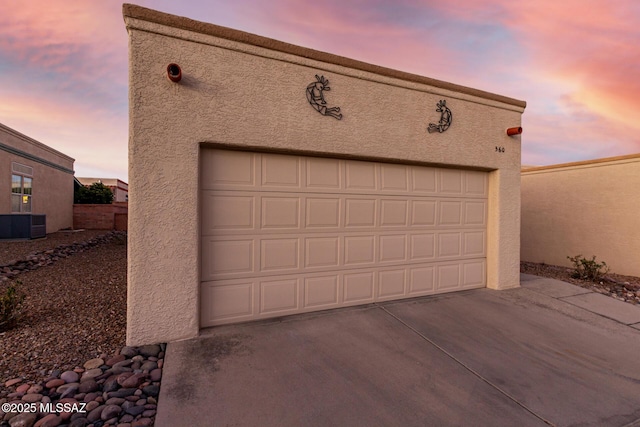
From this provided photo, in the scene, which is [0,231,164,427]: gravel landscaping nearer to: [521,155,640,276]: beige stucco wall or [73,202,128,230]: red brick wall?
[521,155,640,276]: beige stucco wall

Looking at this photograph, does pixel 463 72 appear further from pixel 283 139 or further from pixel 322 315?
pixel 322 315

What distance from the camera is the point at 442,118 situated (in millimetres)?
4746

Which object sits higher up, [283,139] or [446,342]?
[283,139]

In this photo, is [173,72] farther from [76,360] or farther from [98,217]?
[98,217]

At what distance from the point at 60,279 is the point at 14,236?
7.35m

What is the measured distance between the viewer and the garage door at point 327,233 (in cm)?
357

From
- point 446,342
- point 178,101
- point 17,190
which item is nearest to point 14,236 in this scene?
point 17,190

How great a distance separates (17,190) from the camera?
1105 centimetres

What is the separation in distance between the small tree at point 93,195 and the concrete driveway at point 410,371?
19366 millimetres

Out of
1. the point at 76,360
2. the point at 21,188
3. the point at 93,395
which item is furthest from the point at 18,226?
the point at 93,395

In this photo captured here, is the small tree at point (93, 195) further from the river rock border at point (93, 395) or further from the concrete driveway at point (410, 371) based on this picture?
the concrete driveway at point (410, 371)

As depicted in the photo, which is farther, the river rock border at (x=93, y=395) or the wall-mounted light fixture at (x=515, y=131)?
the wall-mounted light fixture at (x=515, y=131)

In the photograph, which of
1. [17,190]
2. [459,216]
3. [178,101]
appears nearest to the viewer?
[178,101]

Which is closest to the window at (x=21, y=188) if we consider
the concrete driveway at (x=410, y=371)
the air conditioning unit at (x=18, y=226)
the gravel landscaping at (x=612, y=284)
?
the air conditioning unit at (x=18, y=226)
